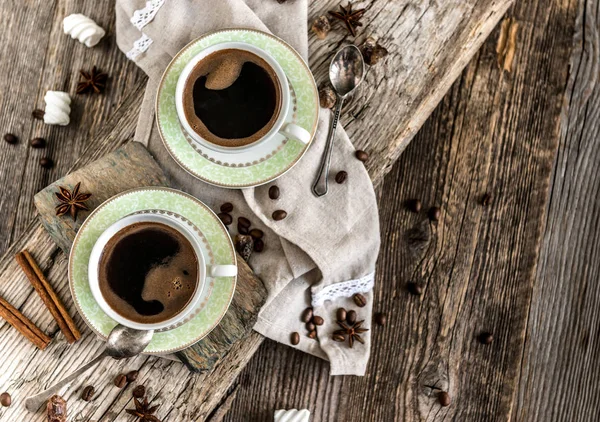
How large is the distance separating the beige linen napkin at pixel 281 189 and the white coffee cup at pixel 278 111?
157mm

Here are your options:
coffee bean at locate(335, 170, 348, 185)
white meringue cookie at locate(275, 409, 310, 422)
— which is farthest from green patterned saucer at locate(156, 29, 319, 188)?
white meringue cookie at locate(275, 409, 310, 422)

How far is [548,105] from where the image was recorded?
2393mm

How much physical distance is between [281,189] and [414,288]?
2.52 feet

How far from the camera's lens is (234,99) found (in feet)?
6.19

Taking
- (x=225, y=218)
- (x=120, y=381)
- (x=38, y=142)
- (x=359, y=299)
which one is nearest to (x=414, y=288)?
(x=359, y=299)

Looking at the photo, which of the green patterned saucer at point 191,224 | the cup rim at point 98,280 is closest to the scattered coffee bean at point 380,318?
the green patterned saucer at point 191,224

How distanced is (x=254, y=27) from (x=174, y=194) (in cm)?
67

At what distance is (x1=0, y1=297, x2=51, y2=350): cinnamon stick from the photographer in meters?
1.96

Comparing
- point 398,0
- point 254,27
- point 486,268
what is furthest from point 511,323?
point 254,27

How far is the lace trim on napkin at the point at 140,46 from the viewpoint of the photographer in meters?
2.03

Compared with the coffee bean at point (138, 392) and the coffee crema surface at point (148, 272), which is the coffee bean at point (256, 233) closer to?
the coffee crema surface at point (148, 272)

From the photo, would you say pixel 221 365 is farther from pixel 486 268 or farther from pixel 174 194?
pixel 486 268

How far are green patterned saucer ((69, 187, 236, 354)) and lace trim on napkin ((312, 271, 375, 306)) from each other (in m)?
0.42

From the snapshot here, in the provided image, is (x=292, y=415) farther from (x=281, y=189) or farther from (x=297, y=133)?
(x=297, y=133)
